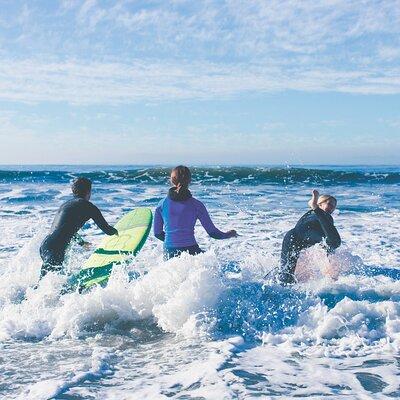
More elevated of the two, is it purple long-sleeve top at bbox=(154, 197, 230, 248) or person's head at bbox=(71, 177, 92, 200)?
person's head at bbox=(71, 177, 92, 200)

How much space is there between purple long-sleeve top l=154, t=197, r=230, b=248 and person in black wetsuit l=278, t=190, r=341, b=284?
963 mm

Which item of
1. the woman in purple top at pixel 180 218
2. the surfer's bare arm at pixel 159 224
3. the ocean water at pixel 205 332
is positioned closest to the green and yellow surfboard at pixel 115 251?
the ocean water at pixel 205 332

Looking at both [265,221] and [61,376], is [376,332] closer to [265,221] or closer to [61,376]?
[61,376]

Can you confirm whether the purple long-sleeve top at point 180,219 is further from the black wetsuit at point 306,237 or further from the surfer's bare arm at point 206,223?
the black wetsuit at point 306,237

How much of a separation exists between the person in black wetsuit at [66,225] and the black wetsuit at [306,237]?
2305 millimetres

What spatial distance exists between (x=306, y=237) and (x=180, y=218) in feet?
5.31

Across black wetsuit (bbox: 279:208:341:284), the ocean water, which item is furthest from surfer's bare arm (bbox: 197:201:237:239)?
black wetsuit (bbox: 279:208:341:284)

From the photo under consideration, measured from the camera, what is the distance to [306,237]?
20.0 ft

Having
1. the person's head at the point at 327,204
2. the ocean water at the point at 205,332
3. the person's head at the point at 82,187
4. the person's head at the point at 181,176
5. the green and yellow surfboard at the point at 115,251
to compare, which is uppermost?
the person's head at the point at 181,176

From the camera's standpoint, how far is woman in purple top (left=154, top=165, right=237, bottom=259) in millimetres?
5613

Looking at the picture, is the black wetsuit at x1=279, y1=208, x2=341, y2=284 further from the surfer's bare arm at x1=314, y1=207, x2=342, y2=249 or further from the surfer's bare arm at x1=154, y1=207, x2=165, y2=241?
the surfer's bare arm at x1=154, y1=207, x2=165, y2=241

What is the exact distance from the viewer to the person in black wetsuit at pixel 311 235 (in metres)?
5.86

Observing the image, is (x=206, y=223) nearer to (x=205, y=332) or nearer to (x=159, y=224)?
(x=159, y=224)

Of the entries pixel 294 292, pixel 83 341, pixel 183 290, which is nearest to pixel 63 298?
pixel 83 341
